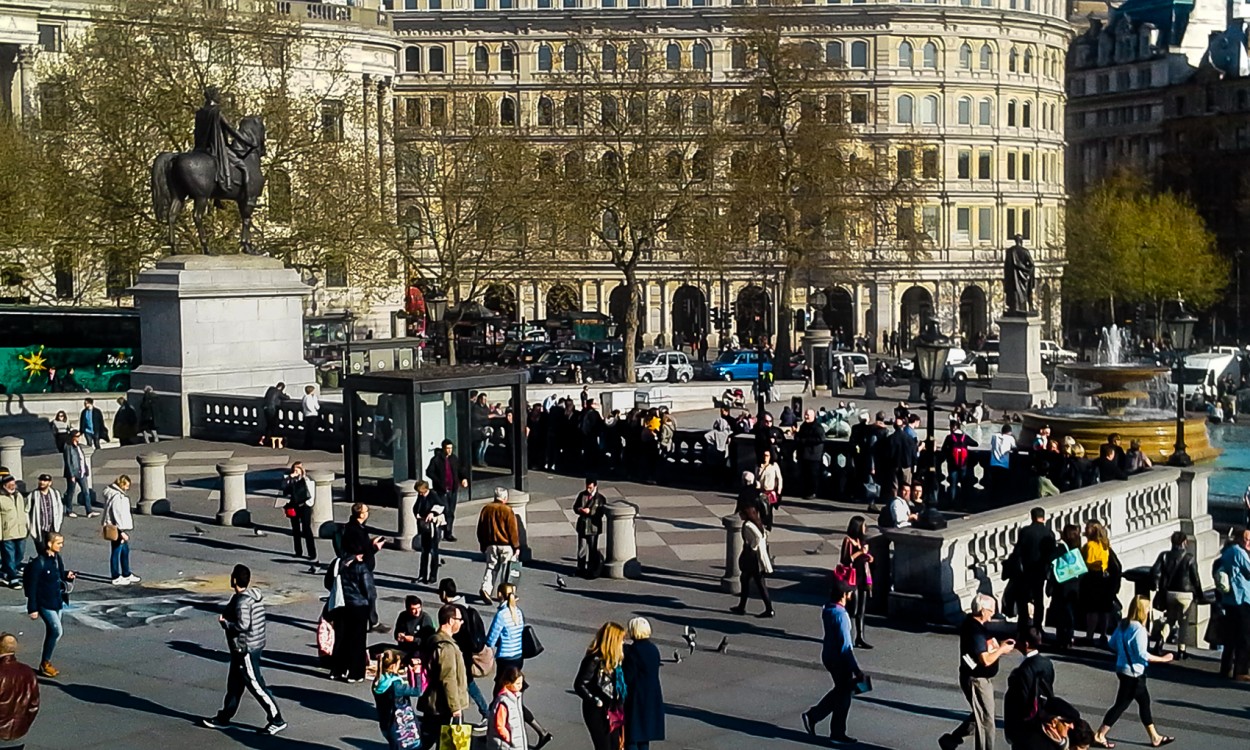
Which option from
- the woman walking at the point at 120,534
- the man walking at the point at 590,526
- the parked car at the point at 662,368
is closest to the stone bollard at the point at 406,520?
the man walking at the point at 590,526

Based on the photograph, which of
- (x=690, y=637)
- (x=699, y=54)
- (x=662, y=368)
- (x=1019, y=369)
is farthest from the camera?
(x=699, y=54)

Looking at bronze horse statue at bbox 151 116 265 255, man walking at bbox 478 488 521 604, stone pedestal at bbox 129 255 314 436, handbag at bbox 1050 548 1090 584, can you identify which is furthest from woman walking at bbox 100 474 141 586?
bronze horse statue at bbox 151 116 265 255

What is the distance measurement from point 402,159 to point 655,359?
39.2 ft

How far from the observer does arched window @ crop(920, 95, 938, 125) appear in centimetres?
A: 9906

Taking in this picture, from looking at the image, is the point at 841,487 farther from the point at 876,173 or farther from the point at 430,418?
the point at 876,173

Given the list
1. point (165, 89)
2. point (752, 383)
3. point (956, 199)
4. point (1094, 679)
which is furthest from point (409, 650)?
point (956, 199)

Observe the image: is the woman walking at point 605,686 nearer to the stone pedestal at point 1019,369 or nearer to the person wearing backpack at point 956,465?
the person wearing backpack at point 956,465

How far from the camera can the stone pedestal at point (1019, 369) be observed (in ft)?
171

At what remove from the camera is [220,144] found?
4131 cm

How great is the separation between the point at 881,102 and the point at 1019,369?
4763 cm

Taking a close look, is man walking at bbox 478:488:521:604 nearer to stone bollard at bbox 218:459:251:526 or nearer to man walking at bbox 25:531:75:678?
man walking at bbox 25:531:75:678

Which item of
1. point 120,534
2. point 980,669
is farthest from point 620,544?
point 980,669

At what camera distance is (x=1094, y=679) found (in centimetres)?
1844

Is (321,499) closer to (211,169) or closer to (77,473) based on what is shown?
(77,473)
